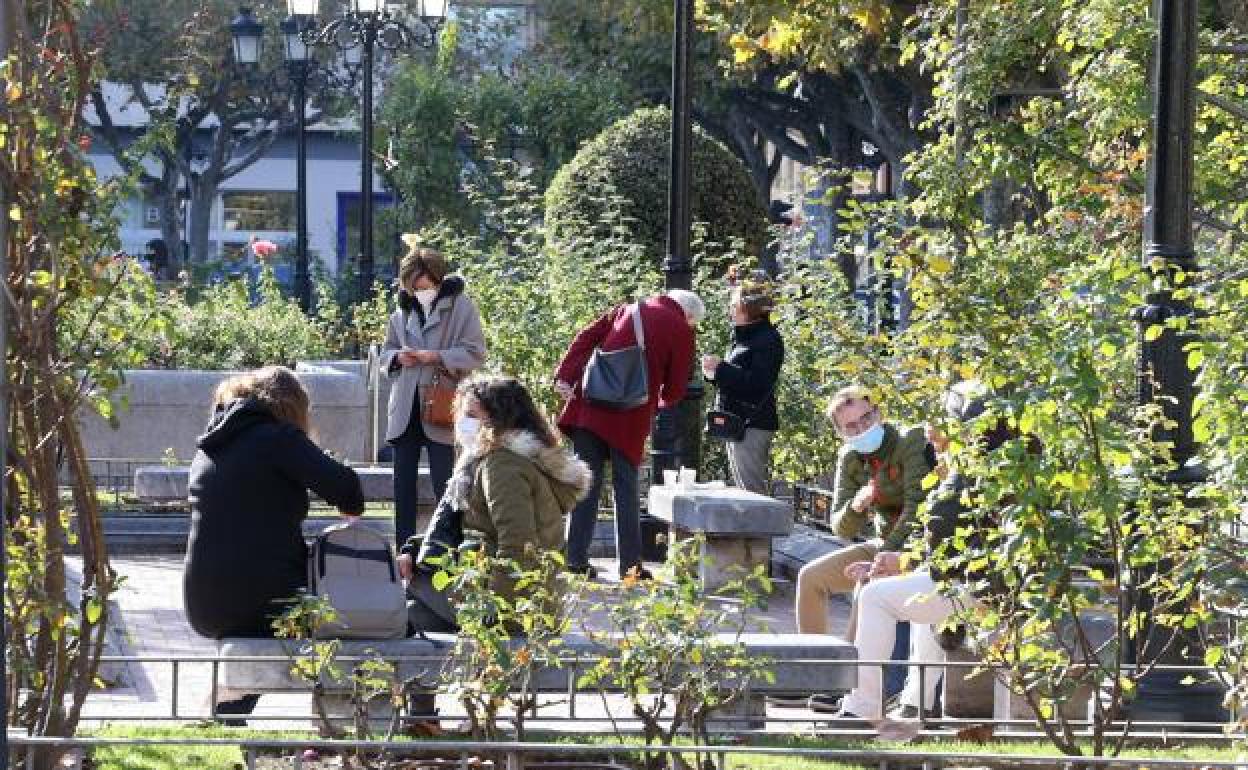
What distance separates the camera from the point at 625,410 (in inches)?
485

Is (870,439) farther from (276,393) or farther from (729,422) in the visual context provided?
(729,422)

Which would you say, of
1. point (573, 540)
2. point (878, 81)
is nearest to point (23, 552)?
point (573, 540)

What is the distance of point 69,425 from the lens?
20.2 ft

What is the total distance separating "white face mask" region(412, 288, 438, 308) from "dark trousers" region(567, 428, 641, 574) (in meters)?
0.95

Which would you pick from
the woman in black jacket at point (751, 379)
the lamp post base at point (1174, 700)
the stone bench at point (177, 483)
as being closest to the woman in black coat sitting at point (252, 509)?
the lamp post base at point (1174, 700)

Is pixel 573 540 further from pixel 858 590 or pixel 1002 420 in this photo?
pixel 1002 420

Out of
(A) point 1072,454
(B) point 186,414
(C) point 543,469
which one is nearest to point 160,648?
(C) point 543,469

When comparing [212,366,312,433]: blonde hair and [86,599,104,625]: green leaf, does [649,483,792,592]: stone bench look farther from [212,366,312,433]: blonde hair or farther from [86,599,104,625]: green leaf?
[86,599,104,625]: green leaf

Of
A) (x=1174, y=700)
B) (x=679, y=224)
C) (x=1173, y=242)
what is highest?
(x=679, y=224)

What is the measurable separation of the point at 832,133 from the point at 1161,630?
36134 millimetres

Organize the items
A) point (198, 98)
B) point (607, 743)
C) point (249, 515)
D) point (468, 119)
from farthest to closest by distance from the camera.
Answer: point (198, 98) → point (468, 119) → point (249, 515) → point (607, 743)

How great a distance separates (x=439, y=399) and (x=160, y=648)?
6.53 ft

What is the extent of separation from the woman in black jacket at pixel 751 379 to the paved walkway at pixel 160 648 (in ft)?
3.26

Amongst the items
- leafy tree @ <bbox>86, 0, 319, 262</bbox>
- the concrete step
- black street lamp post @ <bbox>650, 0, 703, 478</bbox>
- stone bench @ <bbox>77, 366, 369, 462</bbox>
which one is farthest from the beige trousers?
leafy tree @ <bbox>86, 0, 319, 262</bbox>
